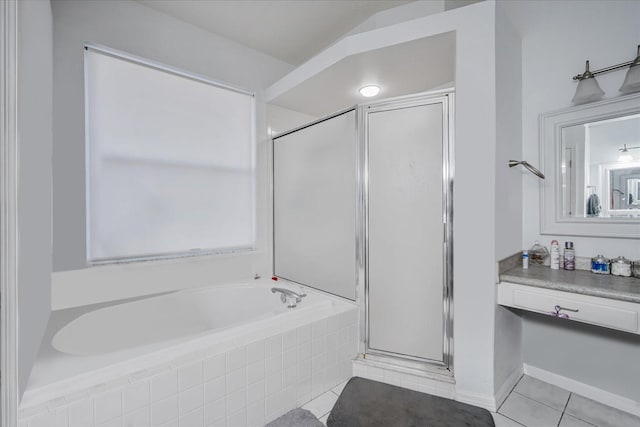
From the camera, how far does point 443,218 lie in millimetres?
1736

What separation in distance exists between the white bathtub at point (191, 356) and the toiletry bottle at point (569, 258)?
1377 mm

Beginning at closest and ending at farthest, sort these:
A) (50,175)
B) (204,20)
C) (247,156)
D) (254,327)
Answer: (254,327)
(50,175)
(204,20)
(247,156)

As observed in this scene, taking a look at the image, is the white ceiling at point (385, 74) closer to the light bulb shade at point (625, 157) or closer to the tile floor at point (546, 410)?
the light bulb shade at point (625, 157)

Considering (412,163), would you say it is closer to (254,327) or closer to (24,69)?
(254,327)

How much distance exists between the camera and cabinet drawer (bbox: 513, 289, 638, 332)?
51.6 inches

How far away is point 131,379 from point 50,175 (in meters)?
1.45

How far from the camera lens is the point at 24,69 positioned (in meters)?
1.12

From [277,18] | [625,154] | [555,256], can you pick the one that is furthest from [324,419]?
[277,18]

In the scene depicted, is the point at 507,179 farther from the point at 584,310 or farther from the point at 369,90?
the point at 369,90

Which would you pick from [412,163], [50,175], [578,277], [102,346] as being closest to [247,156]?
[50,175]

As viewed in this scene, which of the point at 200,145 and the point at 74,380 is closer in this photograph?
Result: the point at 74,380

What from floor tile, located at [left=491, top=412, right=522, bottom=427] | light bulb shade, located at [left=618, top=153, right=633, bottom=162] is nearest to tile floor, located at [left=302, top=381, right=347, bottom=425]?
floor tile, located at [left=491, top=412, right=522, bottom=427]

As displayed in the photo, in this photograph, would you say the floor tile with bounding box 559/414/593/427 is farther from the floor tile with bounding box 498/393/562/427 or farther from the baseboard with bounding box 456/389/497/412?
the baseboard with bounding box 456/389/497/412

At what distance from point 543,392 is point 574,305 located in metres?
0.74
